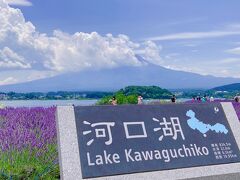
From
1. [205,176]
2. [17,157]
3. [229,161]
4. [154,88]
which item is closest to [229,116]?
[229,161]

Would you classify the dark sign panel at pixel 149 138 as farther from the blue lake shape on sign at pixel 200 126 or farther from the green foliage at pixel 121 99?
the green foliage at pixel 121 99

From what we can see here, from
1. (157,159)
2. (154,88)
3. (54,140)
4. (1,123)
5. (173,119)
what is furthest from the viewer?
(154,88)

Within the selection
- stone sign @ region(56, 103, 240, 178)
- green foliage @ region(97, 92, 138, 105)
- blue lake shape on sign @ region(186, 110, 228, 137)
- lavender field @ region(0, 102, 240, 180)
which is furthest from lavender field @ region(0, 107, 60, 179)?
green foliage @ region(97, 92, 138, 105)

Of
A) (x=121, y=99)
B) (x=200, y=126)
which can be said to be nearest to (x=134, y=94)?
(x=121, y=99)

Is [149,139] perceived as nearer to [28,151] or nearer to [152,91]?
[28,151]

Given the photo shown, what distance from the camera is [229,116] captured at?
9.31m

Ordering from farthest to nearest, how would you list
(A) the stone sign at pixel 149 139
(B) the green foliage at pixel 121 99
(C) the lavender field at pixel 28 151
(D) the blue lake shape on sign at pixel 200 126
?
(B) the green foliage at pixel 121 99
(D) the blue lake shape on sign at pixel 200 126
(C) the lavender field at pixel 28 151
(A) the stone sign at pixel 149 139

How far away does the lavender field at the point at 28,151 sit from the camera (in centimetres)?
745

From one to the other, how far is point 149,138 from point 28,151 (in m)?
2.01

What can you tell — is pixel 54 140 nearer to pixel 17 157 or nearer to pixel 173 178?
pixel 17 157

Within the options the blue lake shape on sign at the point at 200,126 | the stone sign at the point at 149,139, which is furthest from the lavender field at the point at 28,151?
the blue lake shape on sign at the point at 200,126

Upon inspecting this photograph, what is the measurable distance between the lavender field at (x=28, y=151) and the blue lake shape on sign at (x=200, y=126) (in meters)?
2.33

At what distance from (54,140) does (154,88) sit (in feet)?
74.5

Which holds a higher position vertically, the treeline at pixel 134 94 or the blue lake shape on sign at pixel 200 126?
the treeline at pixel 134 94
